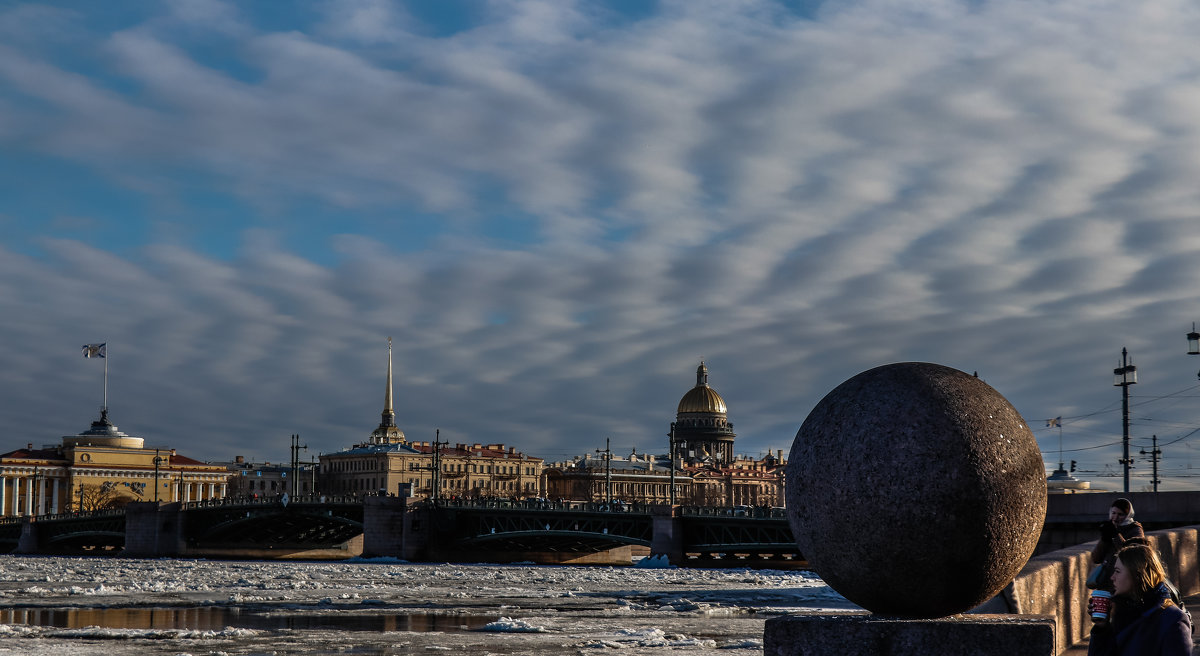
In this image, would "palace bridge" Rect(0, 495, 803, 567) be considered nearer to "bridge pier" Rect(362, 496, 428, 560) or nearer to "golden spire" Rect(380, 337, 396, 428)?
"bridge pier" Rect(362, 496, 428, 560)

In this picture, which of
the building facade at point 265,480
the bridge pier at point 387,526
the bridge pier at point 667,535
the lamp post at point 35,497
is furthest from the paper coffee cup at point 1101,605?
the building facade at point 265,480

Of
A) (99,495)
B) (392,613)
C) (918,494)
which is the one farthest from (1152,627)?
(99,495)

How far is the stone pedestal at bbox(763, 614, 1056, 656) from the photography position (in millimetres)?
6566

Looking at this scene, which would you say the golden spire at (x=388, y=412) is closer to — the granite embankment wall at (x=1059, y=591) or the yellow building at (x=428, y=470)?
the yellow building at (x=428, y=470)

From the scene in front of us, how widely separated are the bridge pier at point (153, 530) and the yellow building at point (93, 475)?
145 feet

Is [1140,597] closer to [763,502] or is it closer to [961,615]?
[961,615]

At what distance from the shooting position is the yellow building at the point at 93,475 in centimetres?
12400

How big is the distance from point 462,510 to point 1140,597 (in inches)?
2485

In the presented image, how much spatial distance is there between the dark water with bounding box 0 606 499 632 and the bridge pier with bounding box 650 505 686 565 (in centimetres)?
3187

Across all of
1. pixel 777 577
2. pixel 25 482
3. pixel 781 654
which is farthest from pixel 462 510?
pixel 25 482

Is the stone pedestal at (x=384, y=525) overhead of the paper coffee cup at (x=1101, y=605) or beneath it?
beneath

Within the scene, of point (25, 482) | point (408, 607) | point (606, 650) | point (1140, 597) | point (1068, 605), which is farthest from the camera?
point (25, 482)

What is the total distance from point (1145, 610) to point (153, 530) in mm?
77068

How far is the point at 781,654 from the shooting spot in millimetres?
6840
